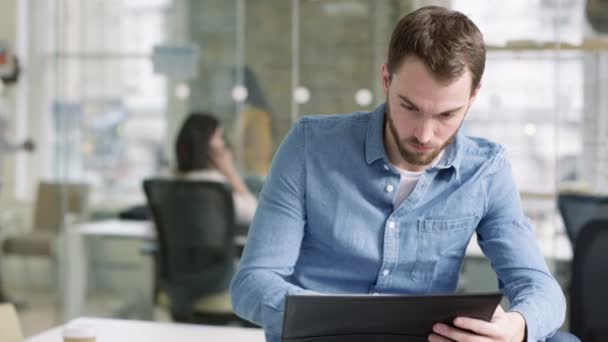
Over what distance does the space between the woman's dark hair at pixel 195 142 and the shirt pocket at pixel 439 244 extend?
241 cm

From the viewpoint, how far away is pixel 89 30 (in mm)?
4465

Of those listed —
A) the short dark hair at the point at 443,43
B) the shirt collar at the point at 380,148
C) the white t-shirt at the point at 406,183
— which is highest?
the short dark hair at the point at 443,43

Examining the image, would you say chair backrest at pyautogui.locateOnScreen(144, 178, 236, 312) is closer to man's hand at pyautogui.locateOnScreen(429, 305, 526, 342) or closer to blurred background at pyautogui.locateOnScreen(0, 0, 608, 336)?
blurred background at pyautogui.locateOnScreen(0, 0, 608, 336)

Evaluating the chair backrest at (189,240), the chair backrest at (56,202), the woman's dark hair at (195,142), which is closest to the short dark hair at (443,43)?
the chair backrest at (189,240)

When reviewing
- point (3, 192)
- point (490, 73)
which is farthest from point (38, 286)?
point (490, 73)

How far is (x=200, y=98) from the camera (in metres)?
4.21

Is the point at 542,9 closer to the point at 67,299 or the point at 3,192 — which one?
the point at 67,299

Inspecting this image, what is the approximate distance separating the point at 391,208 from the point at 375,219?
0.05 meters

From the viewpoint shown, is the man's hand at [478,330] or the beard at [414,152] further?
the beard at [414,152]

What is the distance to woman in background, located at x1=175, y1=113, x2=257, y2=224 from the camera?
161 inches

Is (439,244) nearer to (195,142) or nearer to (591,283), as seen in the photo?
(591,283)

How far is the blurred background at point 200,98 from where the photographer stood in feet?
12.5

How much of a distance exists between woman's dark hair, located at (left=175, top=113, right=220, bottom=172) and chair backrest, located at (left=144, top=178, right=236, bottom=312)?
14 cm

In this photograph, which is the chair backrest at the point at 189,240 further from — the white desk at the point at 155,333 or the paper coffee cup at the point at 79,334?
the paper coffee cup at the point at 79,334
